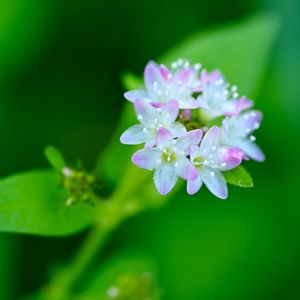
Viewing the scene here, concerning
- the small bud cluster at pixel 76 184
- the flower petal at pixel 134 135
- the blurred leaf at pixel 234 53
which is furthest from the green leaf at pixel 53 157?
the blurred leaf at pixel 234 53

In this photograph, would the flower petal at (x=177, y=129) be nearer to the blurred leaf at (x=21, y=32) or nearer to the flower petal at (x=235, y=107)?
the flower petal at (x=235, y=107)

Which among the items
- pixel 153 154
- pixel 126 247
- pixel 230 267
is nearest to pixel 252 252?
pixel 230 267

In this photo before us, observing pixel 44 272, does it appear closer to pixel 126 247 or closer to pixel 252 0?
pixel 126 247

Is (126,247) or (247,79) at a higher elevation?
(247,79)

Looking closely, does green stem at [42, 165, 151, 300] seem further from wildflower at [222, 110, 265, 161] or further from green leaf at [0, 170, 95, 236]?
wildflower at [222, 110, 265, 161]

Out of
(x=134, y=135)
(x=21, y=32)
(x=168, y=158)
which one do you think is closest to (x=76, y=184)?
(x=134, y=135)

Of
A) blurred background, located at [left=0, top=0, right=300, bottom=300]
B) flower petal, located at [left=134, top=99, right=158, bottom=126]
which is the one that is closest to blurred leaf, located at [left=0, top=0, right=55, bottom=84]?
blurred background, located at [left=0, top=0, right=300, bottom=300]
